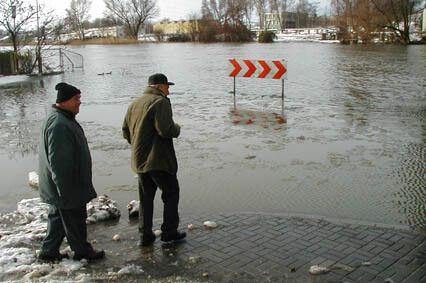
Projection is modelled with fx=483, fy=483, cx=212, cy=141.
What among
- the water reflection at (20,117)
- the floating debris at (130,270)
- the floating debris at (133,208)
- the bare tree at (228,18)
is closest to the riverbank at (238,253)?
the floating debris at (130,270)

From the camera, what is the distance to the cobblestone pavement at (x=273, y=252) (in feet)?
13.5

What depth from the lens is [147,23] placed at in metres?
132


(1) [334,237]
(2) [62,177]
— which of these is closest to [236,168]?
(1) [334,237]

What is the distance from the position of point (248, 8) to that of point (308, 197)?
348 feet

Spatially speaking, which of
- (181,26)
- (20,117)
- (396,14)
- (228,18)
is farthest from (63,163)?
(181,26)

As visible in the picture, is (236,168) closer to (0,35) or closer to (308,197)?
(308,197)

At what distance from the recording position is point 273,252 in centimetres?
458

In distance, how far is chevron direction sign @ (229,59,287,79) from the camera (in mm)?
14922

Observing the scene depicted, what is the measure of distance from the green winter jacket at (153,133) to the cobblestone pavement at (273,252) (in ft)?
2.69

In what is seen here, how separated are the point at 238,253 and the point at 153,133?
4.62 ft

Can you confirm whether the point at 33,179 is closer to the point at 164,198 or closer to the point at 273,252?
the point at 164,198

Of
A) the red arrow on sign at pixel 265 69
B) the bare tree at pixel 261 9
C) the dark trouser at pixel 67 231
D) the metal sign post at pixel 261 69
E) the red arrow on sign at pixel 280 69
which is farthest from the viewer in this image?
the bare tree at pixel 261 9

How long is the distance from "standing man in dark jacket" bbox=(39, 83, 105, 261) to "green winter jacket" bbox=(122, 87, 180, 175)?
0.55 m

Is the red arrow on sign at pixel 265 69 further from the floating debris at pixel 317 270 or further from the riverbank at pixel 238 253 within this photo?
the floating debris at pixel 317 270
